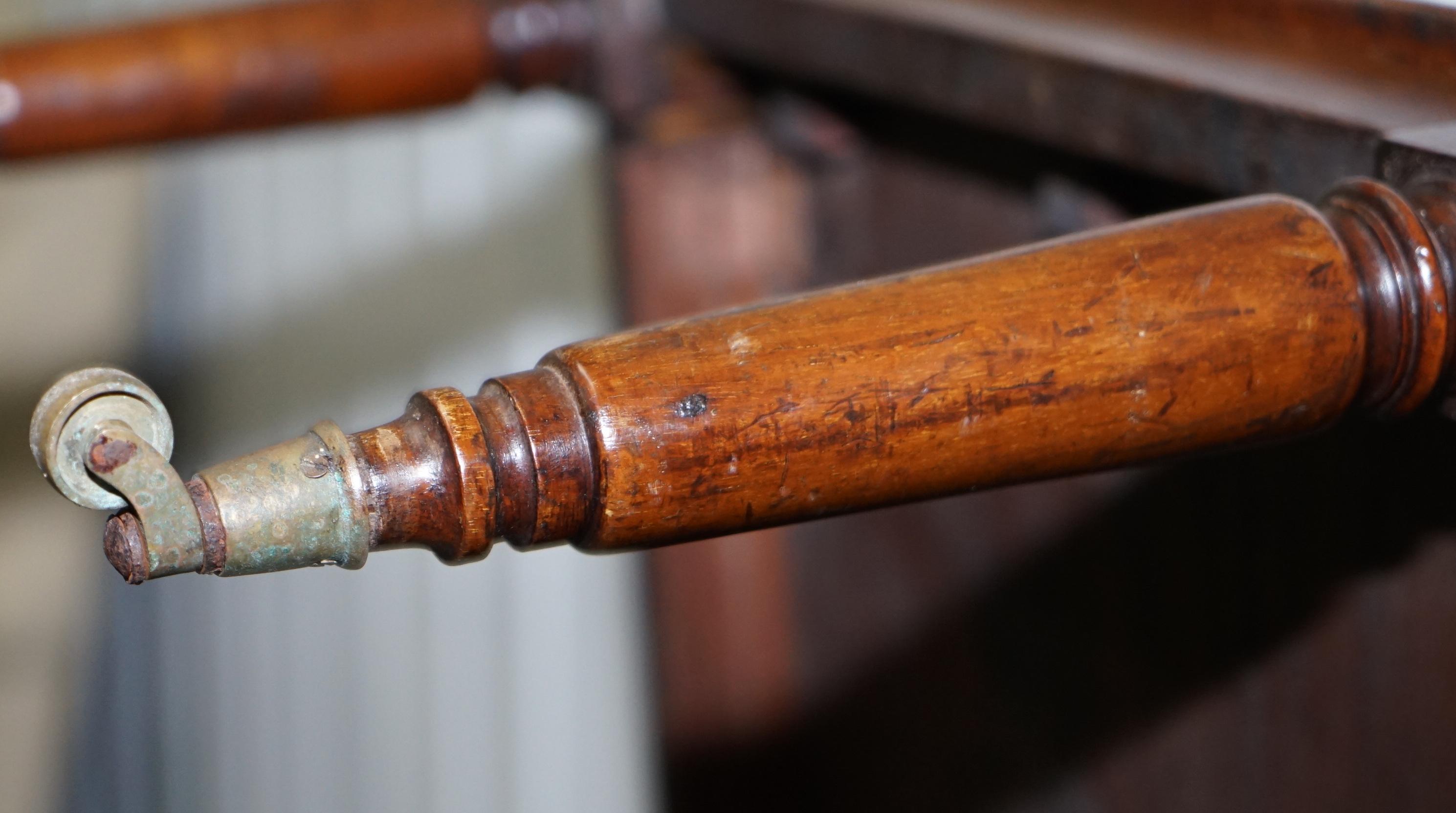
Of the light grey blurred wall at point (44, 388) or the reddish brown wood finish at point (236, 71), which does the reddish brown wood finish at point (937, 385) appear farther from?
the light grey blurred wall at point (44, 388)

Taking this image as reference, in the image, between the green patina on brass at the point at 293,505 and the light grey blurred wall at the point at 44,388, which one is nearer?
the green patina on brass at the point at 293,505

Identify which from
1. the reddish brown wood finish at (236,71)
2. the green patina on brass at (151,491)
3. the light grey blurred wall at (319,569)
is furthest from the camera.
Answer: the light grey blurred wall at (319,569)

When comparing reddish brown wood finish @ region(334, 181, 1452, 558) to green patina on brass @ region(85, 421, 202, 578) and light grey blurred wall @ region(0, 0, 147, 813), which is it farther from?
light grey blurred wall @ region(0, 0, 147, 813)

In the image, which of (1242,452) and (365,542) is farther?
(1242,452)

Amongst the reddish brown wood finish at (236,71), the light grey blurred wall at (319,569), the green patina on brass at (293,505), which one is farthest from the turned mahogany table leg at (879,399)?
the light grey blurred wall at (319,569)

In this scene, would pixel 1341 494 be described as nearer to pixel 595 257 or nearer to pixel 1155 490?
pixel 1155 490

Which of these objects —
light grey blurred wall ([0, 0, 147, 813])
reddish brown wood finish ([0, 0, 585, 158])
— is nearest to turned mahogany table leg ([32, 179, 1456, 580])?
reddish brown wood finish ([0, 0, 585, 158])

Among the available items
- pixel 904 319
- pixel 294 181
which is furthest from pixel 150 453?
pixel 294 181
